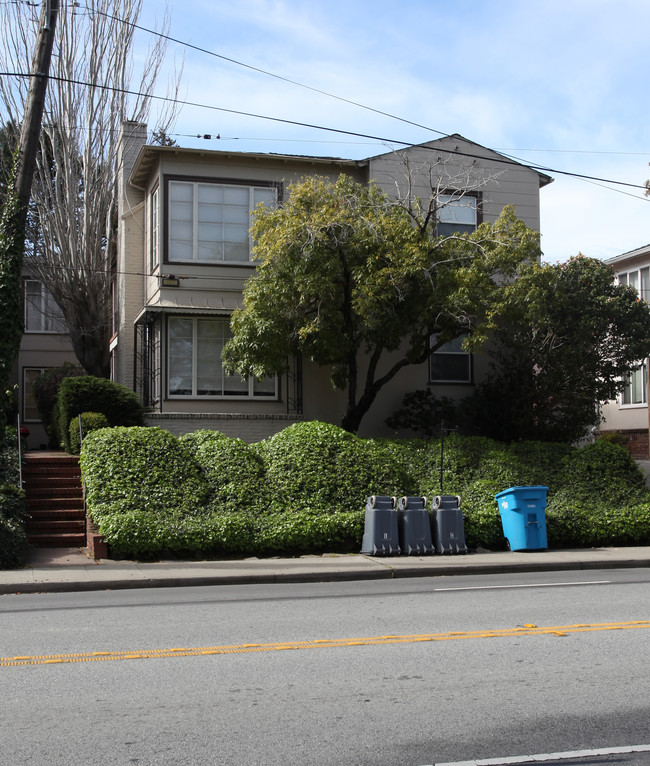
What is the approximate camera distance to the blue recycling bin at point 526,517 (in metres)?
15.2

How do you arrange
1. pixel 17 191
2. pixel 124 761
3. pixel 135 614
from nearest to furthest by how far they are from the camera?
pixel 124 761 < pixel 135 614 < pixel 17 191

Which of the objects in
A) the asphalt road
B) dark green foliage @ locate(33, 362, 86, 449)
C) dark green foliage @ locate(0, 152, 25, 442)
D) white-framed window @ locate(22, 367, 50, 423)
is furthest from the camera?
white-framed window @ locate(22, 367, 50, 423)

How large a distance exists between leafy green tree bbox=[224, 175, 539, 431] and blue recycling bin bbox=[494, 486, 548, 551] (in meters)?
3.50

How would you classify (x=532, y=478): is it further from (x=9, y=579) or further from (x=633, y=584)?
(x=9, y=579)

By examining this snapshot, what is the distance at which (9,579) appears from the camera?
11.8 metres

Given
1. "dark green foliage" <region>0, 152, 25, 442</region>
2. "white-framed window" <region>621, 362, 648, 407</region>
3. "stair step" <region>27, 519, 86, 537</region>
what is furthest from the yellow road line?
"white-framed window" <region>621, 362, 648, 407</region>

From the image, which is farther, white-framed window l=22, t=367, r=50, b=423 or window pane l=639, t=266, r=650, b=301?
white-framed window l=22, t=367, r=50, b=423

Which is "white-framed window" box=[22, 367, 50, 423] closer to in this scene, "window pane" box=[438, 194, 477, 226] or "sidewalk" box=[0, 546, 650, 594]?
"window pane" box=[438, 194, 477, 226]

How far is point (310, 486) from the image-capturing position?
52.6ft

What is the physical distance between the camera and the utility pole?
48.7 ft

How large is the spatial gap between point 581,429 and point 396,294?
5.93 meters

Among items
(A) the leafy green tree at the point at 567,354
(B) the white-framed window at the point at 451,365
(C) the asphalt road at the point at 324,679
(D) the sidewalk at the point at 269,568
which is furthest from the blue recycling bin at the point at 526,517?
(B) the white-framed window at the point at 451,365

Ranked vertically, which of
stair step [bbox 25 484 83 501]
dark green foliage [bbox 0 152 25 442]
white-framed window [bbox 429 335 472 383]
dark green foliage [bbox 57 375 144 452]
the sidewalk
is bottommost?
the sidewalk

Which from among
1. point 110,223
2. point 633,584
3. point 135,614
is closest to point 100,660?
point 135,614
